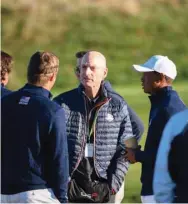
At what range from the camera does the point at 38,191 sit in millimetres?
5598

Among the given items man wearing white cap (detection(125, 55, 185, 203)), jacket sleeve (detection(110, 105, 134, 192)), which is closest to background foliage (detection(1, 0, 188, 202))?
jacket sleeve (detection(110, 105, 134, 192))

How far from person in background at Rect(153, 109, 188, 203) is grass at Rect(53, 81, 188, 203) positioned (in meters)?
4.49

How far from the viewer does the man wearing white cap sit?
18.7 ft

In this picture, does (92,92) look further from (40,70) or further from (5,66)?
(40,70)

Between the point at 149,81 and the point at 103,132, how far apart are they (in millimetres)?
812

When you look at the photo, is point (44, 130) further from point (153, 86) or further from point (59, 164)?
point (153, 86)

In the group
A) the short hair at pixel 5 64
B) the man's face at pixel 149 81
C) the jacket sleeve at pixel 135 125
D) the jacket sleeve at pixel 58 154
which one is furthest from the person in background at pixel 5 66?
the jacket sleeve at pixel 135 125

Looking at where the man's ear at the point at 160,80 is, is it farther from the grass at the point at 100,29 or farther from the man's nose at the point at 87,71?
the grass at the point at 100,29

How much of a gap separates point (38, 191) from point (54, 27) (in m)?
23.7

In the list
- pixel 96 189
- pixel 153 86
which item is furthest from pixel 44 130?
pixel 96 189

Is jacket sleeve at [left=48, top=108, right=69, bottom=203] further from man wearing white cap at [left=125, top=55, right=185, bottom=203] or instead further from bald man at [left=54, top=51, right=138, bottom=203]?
bald man at [left=54, top=51, right=138, bottom=203]

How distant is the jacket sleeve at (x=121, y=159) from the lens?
22.1 feet

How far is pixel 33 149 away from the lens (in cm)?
555

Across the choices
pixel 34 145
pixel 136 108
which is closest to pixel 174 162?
pixel 34 145
